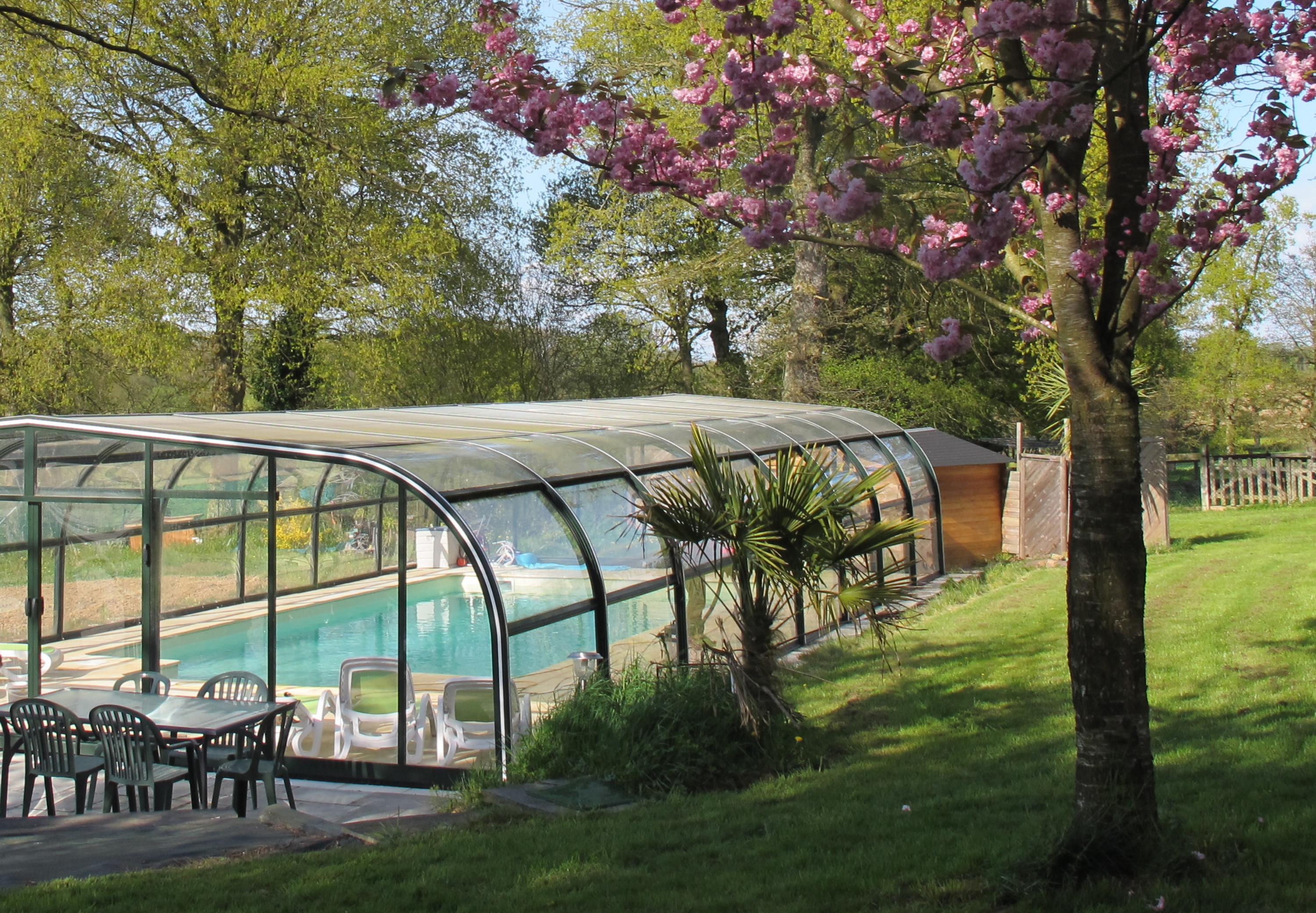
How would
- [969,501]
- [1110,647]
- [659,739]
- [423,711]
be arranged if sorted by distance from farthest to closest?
1. [969,501]
2. [423,711]
3. [659,739]
4. [1110,647]

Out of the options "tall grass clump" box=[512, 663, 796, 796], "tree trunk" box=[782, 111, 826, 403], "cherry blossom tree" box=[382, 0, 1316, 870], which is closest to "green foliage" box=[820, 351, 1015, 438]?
"tree trunk" box=[782, 111, 826, 403]

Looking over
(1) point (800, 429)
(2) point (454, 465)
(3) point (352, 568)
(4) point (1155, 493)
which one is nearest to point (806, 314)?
(1) point (800, 429)

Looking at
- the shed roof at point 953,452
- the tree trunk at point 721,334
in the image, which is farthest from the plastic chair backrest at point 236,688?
the tree trunk at point 721,334

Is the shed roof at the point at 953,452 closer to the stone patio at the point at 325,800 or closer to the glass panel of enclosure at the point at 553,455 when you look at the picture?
the glass panel of enclosure at the point at 553,455

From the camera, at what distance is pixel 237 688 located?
8359mm

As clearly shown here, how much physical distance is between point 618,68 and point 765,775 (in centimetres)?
1850

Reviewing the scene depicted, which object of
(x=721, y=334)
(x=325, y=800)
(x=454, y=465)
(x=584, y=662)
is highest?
(x=721, y=334)

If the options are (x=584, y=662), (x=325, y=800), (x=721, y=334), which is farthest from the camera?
(x=721, y=334)

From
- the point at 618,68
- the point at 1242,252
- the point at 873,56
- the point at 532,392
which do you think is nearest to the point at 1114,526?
the point at 873,56

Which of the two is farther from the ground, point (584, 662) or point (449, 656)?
point (449, 656)

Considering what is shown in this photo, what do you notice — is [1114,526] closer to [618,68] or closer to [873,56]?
[873,56]

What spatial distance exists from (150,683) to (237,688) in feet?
2.98

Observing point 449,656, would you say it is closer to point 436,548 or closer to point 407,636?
point 407,636

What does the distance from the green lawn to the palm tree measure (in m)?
0.68
